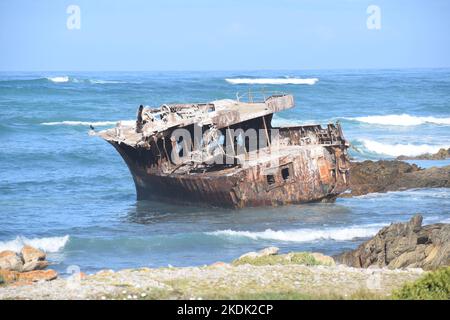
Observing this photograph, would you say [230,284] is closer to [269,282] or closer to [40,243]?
[269,282]

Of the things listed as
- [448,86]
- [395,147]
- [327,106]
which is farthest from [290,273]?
[448,86]

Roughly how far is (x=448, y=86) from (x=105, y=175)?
6859 centimetres

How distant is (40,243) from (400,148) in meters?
26.5

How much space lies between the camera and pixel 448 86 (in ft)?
326

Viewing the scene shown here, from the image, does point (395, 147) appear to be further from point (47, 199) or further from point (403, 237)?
point (403, 237)

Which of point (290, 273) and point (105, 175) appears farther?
point (105, 175)

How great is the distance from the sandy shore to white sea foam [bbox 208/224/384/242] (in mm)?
6645

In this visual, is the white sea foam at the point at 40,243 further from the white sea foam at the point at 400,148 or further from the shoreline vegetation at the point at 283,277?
the white sea foam at the point at 400,148

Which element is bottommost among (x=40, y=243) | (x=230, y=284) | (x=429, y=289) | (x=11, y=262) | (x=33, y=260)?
(x=40, y=243)

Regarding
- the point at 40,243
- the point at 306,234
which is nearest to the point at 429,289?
the point at 306,234

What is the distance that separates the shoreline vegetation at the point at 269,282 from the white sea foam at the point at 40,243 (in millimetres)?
5083

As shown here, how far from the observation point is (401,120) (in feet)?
209

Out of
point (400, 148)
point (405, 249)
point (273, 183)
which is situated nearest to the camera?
point (405, 249)

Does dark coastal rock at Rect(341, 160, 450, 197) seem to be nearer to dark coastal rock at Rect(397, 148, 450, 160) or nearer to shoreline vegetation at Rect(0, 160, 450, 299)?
dark coastal rock at Rect(397, 148, 450, 160)
